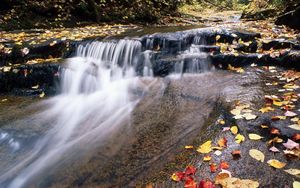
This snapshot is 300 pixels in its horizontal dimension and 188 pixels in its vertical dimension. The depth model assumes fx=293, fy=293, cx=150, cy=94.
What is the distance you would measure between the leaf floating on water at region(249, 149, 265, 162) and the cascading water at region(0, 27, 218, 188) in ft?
6.74

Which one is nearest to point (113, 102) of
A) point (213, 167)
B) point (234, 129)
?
point (234, 129)

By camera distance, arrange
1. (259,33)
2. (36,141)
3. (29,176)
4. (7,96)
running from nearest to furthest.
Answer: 1. (29,176)
2. (36,141)
3. (7,96)
4. (259,33)

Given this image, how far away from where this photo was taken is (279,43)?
6.74 metres

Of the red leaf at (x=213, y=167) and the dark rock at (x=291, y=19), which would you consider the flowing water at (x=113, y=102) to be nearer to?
the red leaf at (x=213, y=167)

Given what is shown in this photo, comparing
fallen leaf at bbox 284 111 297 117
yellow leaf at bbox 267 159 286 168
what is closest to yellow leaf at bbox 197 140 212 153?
yellow leaf at bbox 267 159 286 168

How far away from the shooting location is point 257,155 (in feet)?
10.1

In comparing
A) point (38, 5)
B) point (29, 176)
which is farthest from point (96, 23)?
point (29, 176)

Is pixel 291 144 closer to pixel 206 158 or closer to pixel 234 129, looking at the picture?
pixel 234 129

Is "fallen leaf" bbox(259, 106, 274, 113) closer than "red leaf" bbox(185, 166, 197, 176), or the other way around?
"red leaf" bbox(185, 166, 197, 176)

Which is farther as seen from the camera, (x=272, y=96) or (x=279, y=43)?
(x=279, y=43)

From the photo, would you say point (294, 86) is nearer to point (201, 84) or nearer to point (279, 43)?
point (201, 84)

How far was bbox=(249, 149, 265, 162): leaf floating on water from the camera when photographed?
120 inches

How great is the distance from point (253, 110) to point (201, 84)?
5.76 ft

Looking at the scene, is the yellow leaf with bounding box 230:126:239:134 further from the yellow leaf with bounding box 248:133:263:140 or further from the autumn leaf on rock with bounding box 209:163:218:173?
the autumn leaf on rock with bounding box 209:163:218:173
